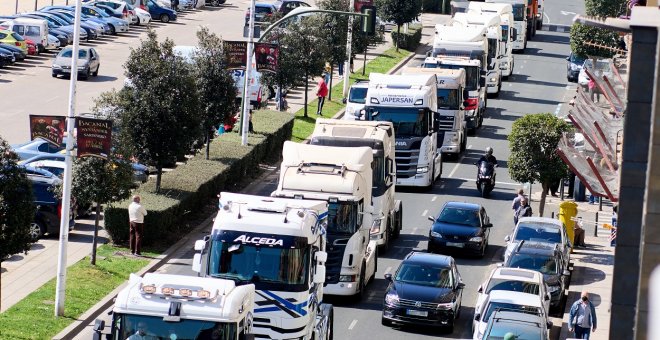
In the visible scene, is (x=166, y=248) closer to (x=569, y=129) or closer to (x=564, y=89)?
(x=569, y=129)

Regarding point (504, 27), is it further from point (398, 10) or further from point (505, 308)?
point (505, 308)

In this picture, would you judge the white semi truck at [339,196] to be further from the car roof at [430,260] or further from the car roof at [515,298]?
the car roof at [515,298]

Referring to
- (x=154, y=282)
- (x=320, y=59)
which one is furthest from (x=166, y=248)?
(x=320, y=59)

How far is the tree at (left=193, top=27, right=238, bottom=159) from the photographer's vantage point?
4925 centimetres

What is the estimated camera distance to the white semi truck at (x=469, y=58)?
197 feet

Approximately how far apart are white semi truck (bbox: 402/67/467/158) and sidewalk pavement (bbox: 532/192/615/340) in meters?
4.74

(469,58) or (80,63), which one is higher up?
(469,58)

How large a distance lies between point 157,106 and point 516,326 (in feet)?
51.4

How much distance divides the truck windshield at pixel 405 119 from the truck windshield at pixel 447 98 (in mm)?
6687

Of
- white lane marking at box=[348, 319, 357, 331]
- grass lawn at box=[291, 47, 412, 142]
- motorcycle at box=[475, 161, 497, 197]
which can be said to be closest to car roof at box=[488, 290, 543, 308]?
white lane marking at box=[348, 319, 357, 331]

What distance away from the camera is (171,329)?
22.2 meters

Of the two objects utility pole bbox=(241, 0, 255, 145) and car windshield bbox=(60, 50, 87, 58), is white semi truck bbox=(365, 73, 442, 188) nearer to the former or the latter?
utility pole bbox=(241, 0, 255, 145)

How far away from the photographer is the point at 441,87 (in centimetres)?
5412

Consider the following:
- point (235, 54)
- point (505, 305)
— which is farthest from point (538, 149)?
point (505, 305)
